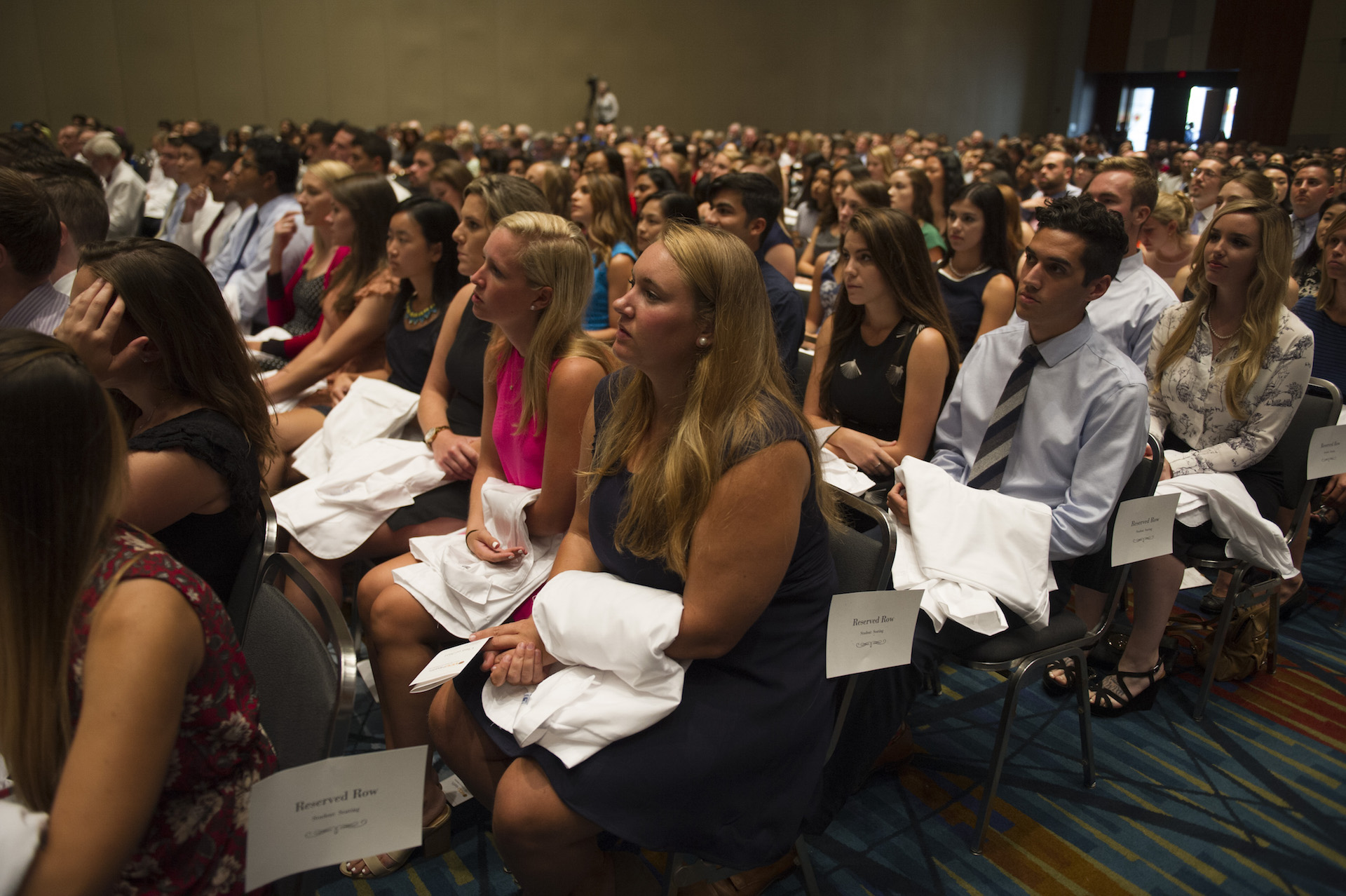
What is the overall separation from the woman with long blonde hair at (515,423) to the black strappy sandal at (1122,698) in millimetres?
1783

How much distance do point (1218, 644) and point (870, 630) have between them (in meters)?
1.60

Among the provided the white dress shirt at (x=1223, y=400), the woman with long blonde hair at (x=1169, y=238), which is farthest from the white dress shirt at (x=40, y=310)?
the woman with long blonde hair at (x=1169, y=238)

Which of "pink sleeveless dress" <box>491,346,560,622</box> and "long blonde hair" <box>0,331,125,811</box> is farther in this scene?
"pink sleeveless dress" <box>491,346,560,622</box>

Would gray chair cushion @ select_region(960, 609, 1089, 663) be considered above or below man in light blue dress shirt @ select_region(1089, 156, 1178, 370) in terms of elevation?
below

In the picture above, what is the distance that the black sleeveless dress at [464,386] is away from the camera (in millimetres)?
2521

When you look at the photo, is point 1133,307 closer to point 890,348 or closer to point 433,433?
point 890,348

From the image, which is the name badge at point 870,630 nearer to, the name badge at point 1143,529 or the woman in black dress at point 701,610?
the woman in black dress at point 701,610

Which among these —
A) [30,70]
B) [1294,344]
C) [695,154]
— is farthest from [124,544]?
[30,70]

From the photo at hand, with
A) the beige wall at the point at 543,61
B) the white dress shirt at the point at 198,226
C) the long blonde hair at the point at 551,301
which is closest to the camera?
the long blonde hair at the point at 551,301

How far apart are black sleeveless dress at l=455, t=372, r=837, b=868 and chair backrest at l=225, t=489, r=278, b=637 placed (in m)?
0.42

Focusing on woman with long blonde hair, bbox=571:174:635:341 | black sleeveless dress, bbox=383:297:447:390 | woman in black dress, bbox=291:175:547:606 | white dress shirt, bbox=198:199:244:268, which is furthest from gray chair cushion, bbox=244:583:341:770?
white dress shirt, bbox=198:199:244:268

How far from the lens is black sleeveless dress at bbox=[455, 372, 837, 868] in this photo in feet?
4.74

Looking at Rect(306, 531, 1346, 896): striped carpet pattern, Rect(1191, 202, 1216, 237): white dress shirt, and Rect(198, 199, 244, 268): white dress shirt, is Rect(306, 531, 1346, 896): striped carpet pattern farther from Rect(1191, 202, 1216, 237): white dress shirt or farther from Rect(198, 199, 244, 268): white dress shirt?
Rect(1191, 202, 1216, 237): white dress shirt

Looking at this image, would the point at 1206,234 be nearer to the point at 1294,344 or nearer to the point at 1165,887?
the point at 1294,344
